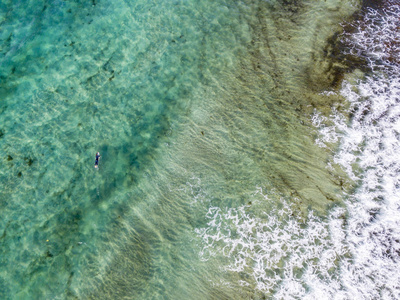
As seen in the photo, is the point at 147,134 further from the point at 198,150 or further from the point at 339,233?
the point at 339,233

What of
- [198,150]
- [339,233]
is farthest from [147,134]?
[339,233]

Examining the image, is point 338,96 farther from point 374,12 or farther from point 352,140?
point 374,12

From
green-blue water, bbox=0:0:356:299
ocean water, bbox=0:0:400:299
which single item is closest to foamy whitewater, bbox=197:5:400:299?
ocean water, bbox=0:0:400:299

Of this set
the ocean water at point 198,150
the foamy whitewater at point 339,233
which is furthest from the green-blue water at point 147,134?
the foamy whitewater at point 339,233

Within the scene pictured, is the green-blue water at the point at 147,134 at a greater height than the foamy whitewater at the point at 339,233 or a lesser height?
greater

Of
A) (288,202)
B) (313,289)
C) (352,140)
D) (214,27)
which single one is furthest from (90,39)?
(313,289)

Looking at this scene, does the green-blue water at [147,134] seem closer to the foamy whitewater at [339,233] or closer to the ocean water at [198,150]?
the ocean water at [198,150]

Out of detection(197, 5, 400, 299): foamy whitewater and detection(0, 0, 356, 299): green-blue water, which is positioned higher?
detection(0, 0, 356, 299): green-blue water

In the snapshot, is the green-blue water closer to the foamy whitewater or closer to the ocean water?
the ocean water
